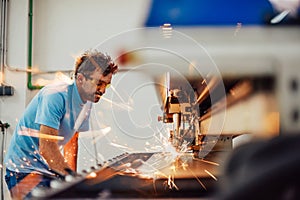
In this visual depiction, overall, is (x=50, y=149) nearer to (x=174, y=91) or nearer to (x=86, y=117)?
(x=86, y=117)

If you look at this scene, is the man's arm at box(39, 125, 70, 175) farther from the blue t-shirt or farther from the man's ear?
the man's ear

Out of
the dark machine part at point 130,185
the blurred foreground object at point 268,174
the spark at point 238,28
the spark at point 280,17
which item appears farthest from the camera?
the spark at point 238,28

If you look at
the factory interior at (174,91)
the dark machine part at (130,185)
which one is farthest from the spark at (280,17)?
the dark machine part at (130,185)

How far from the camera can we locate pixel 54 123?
1.88 meters

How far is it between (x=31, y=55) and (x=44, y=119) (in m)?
1.58

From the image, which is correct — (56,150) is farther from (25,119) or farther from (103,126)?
(103,126)

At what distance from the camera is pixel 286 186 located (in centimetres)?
46

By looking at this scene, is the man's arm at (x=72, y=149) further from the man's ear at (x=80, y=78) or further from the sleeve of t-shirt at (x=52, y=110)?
the man's ear at (x=80, y=78)

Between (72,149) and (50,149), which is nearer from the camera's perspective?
(50,149)

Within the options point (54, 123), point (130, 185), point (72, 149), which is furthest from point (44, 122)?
point (130, 185)

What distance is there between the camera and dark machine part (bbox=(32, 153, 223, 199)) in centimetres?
99

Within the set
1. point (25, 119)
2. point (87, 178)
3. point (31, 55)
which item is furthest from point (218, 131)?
point (31, 55)

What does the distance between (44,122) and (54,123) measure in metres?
0.04

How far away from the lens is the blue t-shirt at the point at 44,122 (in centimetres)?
188
